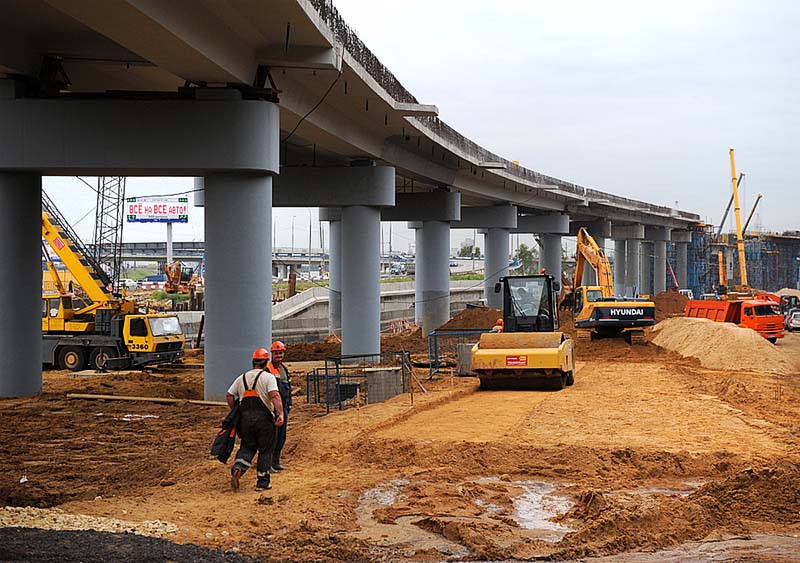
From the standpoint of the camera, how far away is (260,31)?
1942 cm

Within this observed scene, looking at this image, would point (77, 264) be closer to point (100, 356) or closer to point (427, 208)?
point (100, 356)

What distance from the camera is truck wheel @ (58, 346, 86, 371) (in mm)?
31891

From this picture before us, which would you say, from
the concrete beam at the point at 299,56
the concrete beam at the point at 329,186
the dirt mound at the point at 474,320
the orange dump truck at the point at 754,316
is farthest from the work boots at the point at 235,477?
the dirt mound at the point at 474,320

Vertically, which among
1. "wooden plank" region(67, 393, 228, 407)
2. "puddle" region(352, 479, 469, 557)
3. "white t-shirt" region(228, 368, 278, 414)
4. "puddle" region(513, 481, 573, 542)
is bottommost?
"puddle" region(513, 481, 573, 542)

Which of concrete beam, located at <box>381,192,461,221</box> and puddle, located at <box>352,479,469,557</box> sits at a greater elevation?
concrete beam, located at <box>381,192,461,221</box>

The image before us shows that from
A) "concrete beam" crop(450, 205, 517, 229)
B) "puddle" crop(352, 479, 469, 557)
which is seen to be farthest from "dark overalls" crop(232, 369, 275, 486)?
"concrete beam" crop(450, 205, 517, 229)

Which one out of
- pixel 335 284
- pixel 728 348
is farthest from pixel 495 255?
pixel 728 348

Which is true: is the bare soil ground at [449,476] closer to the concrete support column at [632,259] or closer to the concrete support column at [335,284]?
the concrete support column at [335,284]

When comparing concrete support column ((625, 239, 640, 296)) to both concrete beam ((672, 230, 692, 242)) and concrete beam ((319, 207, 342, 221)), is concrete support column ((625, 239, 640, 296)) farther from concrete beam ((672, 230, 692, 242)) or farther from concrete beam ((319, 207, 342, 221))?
concrete beam ((319, 207, 342, 221))

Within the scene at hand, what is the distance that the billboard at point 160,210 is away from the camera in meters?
129

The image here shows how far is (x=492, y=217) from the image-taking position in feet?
186

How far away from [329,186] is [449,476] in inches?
795

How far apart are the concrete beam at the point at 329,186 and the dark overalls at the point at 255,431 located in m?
20.3

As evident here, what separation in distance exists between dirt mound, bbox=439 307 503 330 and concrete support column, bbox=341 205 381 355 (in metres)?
14.1
